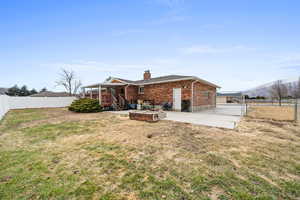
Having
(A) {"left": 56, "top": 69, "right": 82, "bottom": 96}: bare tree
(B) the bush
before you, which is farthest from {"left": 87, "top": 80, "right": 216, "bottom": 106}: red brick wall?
(A) {"left": 56, "top": 69, "right": 82, "bottom": 96}: bare tree

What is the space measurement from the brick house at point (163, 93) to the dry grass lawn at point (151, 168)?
700 centimetres

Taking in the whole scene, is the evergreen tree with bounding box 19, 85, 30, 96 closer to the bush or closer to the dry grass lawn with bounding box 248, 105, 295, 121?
the bush

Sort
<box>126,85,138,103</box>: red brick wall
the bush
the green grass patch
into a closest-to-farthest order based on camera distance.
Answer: the green grass patch, the bush, <box>126,85,138,103</box>: red brick wall

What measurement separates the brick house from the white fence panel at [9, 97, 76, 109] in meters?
8.18

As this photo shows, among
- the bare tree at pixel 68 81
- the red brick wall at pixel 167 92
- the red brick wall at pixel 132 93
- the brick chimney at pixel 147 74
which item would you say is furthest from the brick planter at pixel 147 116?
the bare tree at pixel 68 81

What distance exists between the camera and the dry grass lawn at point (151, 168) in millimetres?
1884

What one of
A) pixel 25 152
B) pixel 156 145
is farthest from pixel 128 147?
pixel 25 152

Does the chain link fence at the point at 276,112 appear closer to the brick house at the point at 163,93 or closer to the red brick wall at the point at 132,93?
the brick house at the point at 163,93

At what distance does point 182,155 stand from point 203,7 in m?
11.2

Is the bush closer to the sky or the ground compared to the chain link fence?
closer to the sky

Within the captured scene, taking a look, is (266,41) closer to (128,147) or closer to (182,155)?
(182,155)

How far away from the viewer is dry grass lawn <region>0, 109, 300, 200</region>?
188cm

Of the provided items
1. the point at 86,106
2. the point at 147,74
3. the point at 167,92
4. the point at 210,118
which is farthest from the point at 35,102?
the point at 210,118

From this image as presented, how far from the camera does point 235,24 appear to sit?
10.4m
